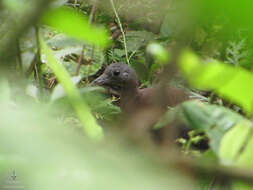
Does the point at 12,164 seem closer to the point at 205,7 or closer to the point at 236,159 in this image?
the point at 205,7

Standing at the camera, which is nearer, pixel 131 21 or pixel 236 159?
pixel 236 159

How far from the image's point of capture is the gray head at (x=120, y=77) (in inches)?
92.4

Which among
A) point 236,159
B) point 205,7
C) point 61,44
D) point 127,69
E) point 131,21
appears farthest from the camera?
point 131,21

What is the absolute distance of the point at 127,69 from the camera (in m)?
2.35

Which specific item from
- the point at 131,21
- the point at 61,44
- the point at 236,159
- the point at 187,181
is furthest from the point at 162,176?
the point at 131,21

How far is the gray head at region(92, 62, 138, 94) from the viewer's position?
235 cm

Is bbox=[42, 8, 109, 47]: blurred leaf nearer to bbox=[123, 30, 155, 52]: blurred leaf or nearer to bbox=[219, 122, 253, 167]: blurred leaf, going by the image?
bbox=[219, 122, 253, 167]: blurred leaf

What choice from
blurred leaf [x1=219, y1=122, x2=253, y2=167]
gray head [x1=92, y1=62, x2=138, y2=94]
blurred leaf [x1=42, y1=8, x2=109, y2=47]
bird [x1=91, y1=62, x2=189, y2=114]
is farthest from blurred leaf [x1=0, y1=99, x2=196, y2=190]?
gray head [x1=92, y1=62, x2=138, y2=94]

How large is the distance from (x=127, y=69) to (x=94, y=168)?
217 centimetres

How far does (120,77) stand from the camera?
93.6 inches

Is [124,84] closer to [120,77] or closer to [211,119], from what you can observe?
[120,77]

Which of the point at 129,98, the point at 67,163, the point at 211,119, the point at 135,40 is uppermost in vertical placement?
the point at 67,163

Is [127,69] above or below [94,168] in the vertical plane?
below

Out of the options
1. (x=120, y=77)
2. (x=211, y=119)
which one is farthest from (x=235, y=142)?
(x=120, y=77)
